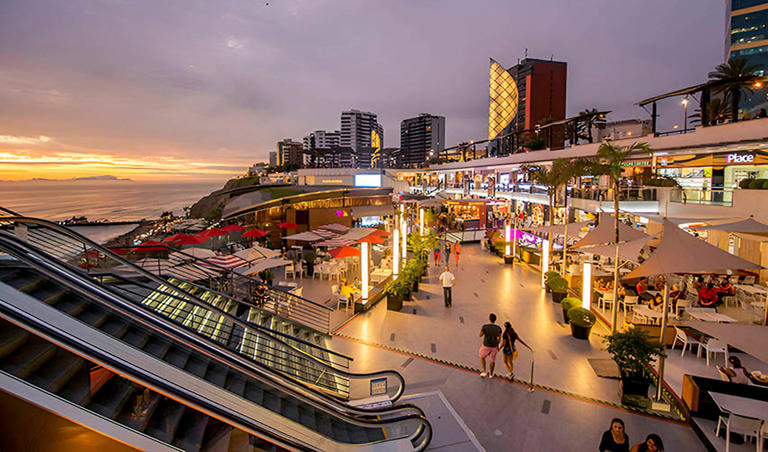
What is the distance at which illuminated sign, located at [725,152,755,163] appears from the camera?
18444mm

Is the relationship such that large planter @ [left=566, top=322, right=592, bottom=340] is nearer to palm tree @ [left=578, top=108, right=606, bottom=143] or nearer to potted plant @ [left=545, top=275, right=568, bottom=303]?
potted plant @ [left=545, top=275, right=568, bottom=303]

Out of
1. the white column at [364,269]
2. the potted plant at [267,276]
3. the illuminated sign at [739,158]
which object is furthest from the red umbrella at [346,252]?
the illuminated sign at [739,158]

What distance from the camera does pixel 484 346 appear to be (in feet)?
23.1

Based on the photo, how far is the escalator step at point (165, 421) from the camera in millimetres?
3551

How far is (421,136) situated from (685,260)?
17363cm

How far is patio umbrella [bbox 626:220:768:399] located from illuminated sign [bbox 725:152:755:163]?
1723cm

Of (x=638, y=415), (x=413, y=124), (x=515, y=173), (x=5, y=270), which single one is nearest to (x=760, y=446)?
(x=638, y=415)

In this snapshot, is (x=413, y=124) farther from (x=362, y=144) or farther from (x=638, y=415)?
(x=638, y=415)

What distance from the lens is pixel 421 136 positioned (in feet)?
572

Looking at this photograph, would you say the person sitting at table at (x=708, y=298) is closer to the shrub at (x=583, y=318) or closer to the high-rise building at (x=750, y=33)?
the shrub at (x=583, y=318)

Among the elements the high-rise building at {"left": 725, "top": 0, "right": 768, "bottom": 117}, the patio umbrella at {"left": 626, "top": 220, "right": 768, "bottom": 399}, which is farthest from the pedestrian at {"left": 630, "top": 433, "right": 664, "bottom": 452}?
the high-rise building at {"left": 725, "top": 0, "right": 768, "bottom": 117}

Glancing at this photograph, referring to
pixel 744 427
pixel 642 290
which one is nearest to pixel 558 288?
pixel 642 290

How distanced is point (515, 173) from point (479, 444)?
118 ft

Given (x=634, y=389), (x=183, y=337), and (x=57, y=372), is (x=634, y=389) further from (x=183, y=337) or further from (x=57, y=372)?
(x=57, y=372)
